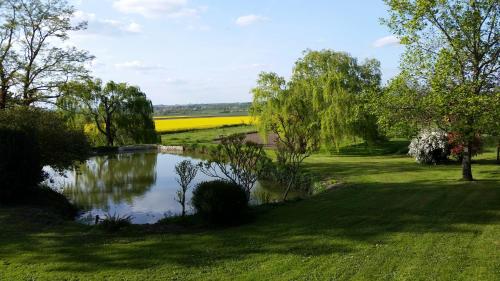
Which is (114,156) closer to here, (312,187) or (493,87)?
(312,187)

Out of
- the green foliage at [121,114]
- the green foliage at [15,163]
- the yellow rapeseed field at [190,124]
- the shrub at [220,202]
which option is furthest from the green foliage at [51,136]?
the yellow rapeseed field at [190,124]

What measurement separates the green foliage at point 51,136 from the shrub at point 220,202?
25.6 ft

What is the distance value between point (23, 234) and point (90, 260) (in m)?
3.27

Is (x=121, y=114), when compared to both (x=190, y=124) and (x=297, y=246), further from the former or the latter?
(x=297, y=246)

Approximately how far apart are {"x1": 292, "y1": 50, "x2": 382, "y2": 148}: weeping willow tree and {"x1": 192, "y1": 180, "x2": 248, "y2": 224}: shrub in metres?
16.5

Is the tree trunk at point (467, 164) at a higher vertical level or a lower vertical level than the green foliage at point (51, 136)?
lower

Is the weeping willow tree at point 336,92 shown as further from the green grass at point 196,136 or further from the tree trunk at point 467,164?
the green grass at point 196,136

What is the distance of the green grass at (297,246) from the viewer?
7793 millimetres

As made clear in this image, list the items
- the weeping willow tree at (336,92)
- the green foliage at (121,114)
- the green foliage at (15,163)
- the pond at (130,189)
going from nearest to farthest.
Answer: the green foliage at (15,163) → the pond at (130,189) → the weeping willow tree at (336,92) → the green foliage at (121,114)

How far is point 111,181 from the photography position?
2570cm

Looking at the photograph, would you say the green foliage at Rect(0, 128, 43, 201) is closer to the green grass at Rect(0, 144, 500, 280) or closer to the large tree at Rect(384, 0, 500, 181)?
the green grass at Rect(0, 144, 500, 280)

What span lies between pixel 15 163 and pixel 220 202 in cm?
783

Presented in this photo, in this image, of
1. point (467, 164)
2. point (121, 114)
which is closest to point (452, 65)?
point (467, 164)

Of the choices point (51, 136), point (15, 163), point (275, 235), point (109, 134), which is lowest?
point (275, 235)
